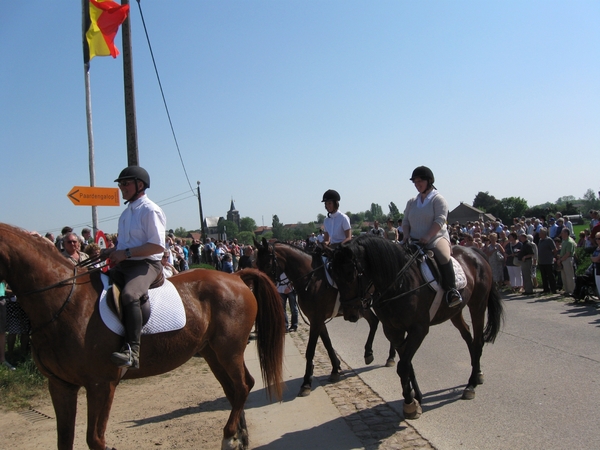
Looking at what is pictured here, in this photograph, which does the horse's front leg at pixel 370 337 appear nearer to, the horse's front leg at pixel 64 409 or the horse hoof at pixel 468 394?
the horse hoof at pixel 468 394

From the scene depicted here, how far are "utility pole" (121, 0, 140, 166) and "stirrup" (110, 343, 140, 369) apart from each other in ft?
22.9

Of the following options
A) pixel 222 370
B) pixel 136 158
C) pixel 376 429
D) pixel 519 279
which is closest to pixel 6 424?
pixel 222 370

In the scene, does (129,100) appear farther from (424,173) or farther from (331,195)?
(424,173)

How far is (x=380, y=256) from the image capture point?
5793 millimetres

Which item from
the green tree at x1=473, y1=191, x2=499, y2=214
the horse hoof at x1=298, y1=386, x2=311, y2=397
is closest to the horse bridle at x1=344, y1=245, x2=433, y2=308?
the horse hoof at x1=298, y1=386, x2=311, y2=397

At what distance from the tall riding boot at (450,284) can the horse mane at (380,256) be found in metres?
0.56

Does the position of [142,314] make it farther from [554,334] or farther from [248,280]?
[554,334]

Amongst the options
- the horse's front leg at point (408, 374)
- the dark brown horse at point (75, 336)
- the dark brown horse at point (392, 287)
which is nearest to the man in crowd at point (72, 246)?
the dark brown horse at point (75, 336)

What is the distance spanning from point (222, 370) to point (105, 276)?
63.2 inches

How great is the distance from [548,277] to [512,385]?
963cm

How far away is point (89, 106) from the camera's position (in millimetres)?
12461

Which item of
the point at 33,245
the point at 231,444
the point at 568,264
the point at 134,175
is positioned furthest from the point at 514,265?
the point at 33,245

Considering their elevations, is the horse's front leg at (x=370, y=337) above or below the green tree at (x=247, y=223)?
below

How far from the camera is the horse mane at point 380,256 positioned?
226 inches
